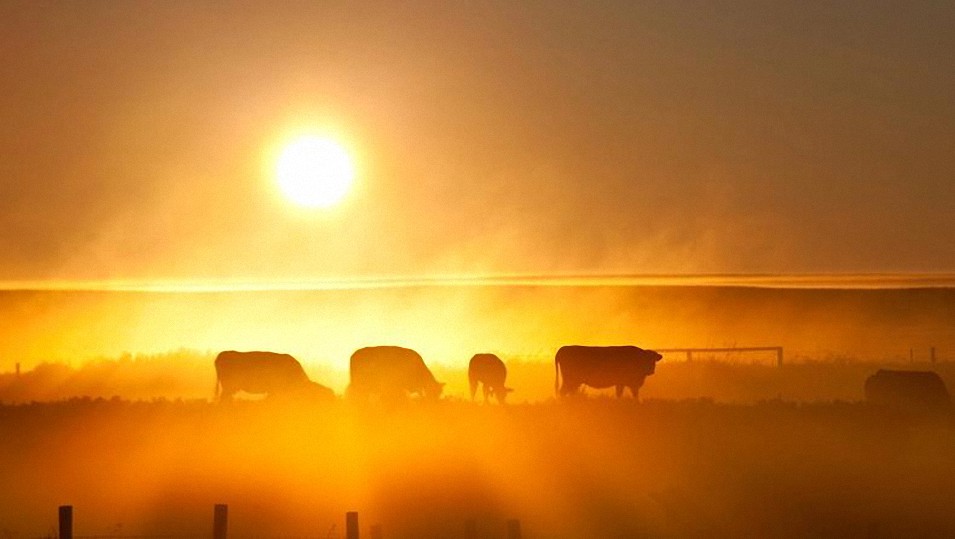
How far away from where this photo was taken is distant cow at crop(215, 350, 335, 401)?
29797mm

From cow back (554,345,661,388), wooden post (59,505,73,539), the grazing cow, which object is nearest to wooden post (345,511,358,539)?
wooden post (59,505,73,539)

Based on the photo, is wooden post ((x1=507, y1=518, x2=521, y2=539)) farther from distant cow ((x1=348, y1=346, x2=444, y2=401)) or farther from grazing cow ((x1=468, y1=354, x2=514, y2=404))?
grazing cow ((x1=468, y1=354, x2=514, y2=404))

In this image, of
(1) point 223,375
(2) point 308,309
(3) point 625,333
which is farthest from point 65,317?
(1) point 223,375

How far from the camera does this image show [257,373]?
3041 cm

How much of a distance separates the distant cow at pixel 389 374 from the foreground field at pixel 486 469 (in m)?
5.58

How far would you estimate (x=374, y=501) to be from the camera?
18.4m

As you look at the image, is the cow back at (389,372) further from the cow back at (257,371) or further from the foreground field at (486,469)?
the foreground field at (486,469)

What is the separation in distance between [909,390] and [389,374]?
1133 cm

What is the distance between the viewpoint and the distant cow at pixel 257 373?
29797 millimetres

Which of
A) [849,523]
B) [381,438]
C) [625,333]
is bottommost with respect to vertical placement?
[849,523]

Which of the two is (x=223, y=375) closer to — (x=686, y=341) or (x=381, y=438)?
(x=381, y=438)

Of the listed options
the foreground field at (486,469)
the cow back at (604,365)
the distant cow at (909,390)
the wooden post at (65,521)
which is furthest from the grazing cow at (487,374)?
the wooden post at (65,521)

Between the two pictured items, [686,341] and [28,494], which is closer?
[28,494]

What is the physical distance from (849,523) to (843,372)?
17.8m
